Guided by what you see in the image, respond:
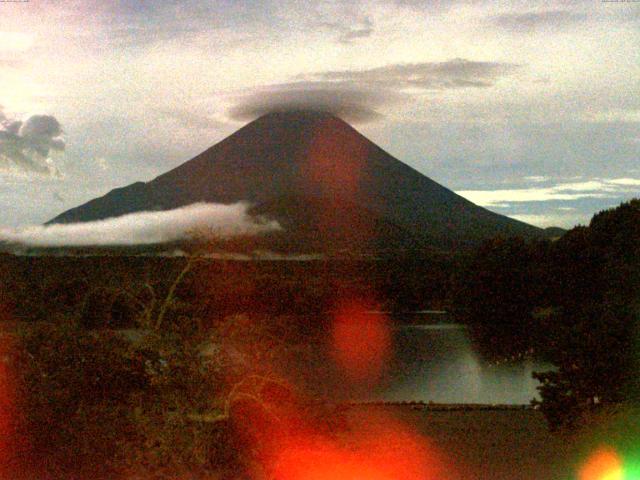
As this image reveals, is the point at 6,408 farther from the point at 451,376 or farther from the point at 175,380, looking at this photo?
the point at 451,376

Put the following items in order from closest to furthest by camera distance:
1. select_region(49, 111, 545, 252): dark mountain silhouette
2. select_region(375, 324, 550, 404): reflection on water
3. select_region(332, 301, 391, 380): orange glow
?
select_region(375, 324, 550, 404): reflection on water < select_region(332, 301, 391, 380): orange glow < select_region(49, 111, 545, 252): dark mountain silhouette

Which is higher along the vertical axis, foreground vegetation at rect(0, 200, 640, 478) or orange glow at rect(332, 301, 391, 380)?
foreground vegetation at rect(0, 200, 640, 478)

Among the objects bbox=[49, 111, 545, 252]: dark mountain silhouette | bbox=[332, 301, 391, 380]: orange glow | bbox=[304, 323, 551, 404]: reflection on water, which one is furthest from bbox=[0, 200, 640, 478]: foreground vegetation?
bbox=[49, 111, 545, 252]: dark mountain silhouette

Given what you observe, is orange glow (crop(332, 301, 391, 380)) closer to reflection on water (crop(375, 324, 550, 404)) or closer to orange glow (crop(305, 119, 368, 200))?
reflection on water (crop(375, 324, 550, 404))

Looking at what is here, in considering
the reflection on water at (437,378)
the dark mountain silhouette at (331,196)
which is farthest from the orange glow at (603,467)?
the dark mountain silhouette at (331,196)

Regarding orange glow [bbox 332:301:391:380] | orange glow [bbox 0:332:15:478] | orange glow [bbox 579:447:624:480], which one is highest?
orange glow [bbox 0:332:15:478]

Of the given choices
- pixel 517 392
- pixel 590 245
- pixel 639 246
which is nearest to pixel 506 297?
pixel 517 392

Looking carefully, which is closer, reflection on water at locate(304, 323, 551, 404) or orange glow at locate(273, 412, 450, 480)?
orange glow at locate(273, 412, 450, 480)
